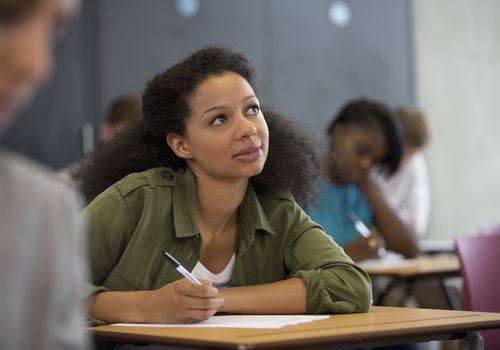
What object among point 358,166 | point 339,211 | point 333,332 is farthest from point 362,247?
point 333,332

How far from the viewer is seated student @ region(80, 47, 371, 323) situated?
2092 mm

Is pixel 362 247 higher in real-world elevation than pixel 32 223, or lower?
lower

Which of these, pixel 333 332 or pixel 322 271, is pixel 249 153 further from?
pixel 333 332

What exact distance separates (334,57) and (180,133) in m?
3.86

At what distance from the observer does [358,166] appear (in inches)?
160

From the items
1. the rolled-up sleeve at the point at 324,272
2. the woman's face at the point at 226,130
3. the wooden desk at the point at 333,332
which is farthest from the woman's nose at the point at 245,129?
the wooden desk at the point at 333,332

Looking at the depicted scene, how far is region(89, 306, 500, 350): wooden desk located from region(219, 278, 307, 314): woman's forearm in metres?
0.11

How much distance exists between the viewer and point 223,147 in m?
2.26

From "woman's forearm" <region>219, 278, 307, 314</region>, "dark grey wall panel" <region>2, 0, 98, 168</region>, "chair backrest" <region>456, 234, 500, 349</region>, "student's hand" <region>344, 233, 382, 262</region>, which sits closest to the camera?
"woman's forearm" <region>219, 278, 307, 314</region>

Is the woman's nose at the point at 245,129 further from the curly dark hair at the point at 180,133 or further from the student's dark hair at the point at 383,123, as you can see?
the student's dark hair at the point at 383,123

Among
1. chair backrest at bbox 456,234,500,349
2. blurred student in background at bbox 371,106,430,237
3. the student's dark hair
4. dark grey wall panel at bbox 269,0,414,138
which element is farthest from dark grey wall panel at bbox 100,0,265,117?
chair backrest at bbox 456,234,500,349

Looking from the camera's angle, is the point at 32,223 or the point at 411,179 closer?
the point at 32,223

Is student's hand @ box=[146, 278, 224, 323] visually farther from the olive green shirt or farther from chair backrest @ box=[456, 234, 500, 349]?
chair backrest @ box=[456, 234, 500, 349]

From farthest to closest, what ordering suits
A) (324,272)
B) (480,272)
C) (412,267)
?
(412,267), (480,272), (324,272)
